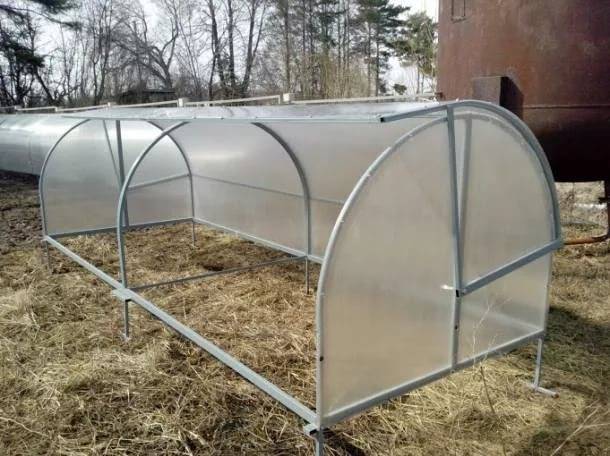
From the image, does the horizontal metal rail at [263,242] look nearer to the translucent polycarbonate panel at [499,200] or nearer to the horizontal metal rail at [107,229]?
the horizontal metal rail at [107,229]

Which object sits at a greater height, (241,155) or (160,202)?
(241,155)

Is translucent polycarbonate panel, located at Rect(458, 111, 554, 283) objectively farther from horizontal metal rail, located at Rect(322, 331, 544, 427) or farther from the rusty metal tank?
the rusty metal tank

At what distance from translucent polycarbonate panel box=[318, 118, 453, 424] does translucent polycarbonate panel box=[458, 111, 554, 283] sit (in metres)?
0.21

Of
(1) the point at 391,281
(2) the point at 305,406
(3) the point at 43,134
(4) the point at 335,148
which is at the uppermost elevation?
(3) the point at 43,134

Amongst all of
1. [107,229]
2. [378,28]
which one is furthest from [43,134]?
[378,28]

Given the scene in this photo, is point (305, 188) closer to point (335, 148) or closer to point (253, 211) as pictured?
point (335, 148)

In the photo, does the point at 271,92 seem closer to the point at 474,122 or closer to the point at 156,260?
the point at 156,260

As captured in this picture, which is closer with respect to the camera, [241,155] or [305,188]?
[305,188]

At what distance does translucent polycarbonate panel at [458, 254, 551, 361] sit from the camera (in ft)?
8.73

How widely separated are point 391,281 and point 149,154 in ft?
14.1

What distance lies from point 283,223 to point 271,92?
17130mm

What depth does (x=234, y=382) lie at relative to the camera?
3.25 m

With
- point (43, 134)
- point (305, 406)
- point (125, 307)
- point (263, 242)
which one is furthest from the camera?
point (43, 134)

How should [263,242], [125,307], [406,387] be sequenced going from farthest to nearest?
1. [263,242]
2. [125,307]
3. [406,387]
